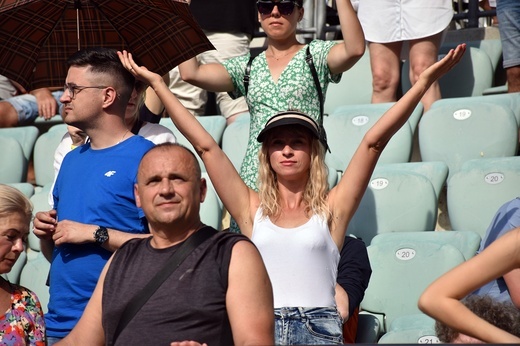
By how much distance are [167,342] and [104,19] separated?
82.1 inches

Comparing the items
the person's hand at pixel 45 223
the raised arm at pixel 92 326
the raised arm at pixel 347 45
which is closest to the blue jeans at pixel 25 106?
the raised arm at pixel 347 45

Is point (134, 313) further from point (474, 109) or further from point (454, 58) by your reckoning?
point (474, 109)

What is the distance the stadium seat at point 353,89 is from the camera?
7.33m

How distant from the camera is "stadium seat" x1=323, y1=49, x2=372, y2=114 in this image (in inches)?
289

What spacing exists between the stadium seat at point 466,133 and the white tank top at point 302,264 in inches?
94.4

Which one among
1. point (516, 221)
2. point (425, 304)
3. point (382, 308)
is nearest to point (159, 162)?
point (425, 304)

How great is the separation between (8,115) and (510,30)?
3603 millimetres

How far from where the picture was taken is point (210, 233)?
10.2ft

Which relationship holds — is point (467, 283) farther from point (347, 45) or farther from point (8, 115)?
point (8, 115)

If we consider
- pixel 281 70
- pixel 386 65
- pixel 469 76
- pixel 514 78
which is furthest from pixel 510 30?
pixel 281 70

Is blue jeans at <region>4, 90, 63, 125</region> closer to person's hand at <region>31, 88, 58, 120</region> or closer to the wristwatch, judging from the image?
person's hand at <region>31, 88, 58, 120</region>

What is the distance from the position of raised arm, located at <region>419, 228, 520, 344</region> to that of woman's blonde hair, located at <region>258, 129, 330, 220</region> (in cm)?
92

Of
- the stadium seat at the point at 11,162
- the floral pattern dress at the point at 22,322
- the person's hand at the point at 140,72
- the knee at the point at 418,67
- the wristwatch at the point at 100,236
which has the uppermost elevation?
the person's hand at the point at 140,72

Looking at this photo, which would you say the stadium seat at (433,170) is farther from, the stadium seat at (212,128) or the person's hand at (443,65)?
the person's hand at (443,65)
